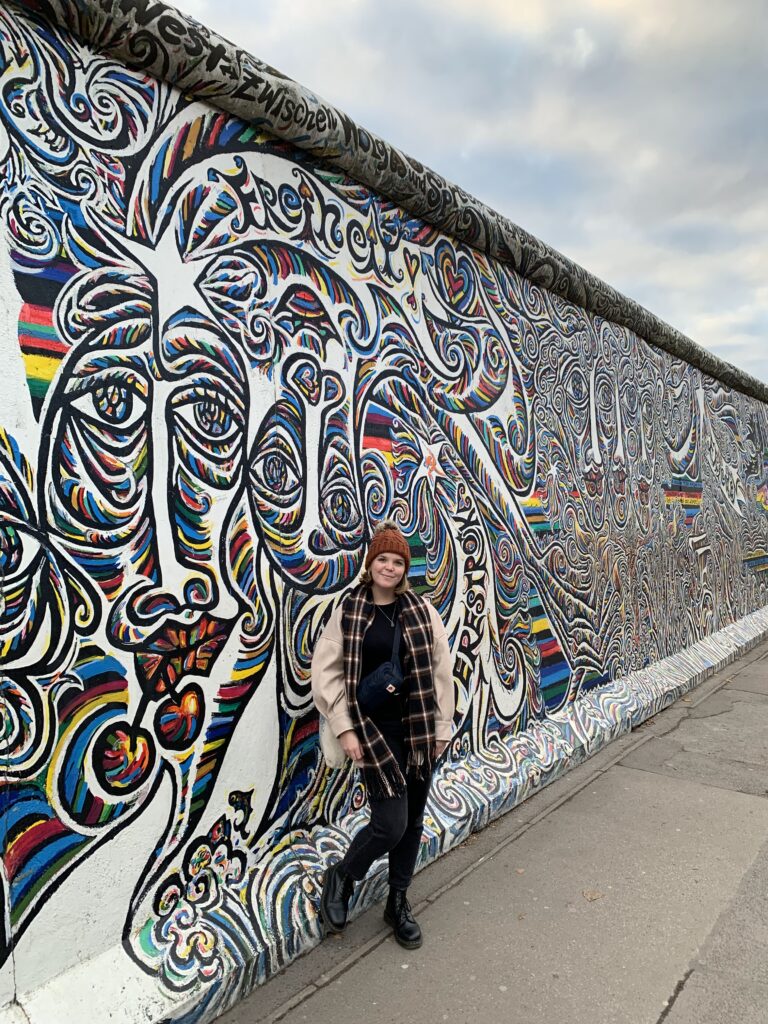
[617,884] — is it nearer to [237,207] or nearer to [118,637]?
[118,637]

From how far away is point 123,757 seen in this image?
2.51 meters

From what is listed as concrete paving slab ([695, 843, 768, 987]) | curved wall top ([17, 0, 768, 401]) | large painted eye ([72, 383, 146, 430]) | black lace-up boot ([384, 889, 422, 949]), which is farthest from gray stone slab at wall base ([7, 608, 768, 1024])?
curved wall top ([17, 0, 768, 401])

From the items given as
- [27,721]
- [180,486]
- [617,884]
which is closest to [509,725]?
[617,884]

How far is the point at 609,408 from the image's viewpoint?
602 centimetres

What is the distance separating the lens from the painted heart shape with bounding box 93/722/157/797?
245 centimetres

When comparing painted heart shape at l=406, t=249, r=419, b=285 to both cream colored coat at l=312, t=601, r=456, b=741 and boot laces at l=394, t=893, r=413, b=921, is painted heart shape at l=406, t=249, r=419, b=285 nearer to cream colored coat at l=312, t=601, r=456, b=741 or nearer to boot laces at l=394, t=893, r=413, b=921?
cream colored coat at l=312, t=601, r=456, b=741

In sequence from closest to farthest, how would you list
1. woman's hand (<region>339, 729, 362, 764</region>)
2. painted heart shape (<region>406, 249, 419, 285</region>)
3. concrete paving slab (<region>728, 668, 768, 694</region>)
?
woman's hand (<region>339, 729, 362, 764</region>) → painted heart shape (<region>406, 249, 419, 285</region>) → concrete paving slab (<region>728, 668, 768, 694</region>)

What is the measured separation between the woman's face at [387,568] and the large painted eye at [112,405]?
103 cm

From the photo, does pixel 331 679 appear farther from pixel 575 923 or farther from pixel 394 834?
pixel 575 923

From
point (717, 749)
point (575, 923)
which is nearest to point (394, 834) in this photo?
point (575, 923)

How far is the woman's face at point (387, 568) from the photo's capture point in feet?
9.75

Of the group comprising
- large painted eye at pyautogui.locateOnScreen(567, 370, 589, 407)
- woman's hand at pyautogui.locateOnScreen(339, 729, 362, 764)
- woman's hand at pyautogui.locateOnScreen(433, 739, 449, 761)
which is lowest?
woman's hand at pyautogui.locateOnScreen(433, 739, 449, 761)

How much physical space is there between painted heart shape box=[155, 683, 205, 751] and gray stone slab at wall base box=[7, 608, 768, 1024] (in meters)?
0.64

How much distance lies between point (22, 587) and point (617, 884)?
8.93 ft
